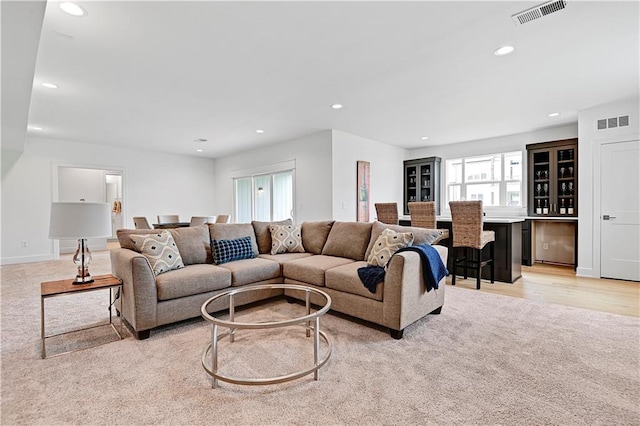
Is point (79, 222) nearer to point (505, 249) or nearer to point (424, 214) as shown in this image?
point (424, 214)

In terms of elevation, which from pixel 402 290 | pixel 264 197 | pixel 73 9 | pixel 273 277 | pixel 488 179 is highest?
pixel 73 9

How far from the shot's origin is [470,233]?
4.17 metres

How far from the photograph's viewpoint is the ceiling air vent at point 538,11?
2.22 metres

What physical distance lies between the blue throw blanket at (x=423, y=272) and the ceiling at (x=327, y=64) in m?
1.85

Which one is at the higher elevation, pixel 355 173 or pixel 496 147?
pixel 496 147

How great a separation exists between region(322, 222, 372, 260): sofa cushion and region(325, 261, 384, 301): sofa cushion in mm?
420

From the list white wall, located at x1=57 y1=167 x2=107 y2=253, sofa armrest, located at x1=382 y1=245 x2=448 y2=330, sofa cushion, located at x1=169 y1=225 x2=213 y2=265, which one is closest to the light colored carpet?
sofa armrest, located at x1=382 y1=245 x2=448 y2=330

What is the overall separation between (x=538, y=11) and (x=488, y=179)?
492 centimetres

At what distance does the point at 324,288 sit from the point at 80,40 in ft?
10.2

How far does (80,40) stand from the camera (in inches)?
104

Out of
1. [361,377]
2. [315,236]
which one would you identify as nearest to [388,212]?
[315,236]

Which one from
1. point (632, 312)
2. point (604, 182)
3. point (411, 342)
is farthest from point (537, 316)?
point (604, 182)

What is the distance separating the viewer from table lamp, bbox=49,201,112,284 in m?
2.39

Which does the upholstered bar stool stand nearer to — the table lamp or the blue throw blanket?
the blue throw blanket
